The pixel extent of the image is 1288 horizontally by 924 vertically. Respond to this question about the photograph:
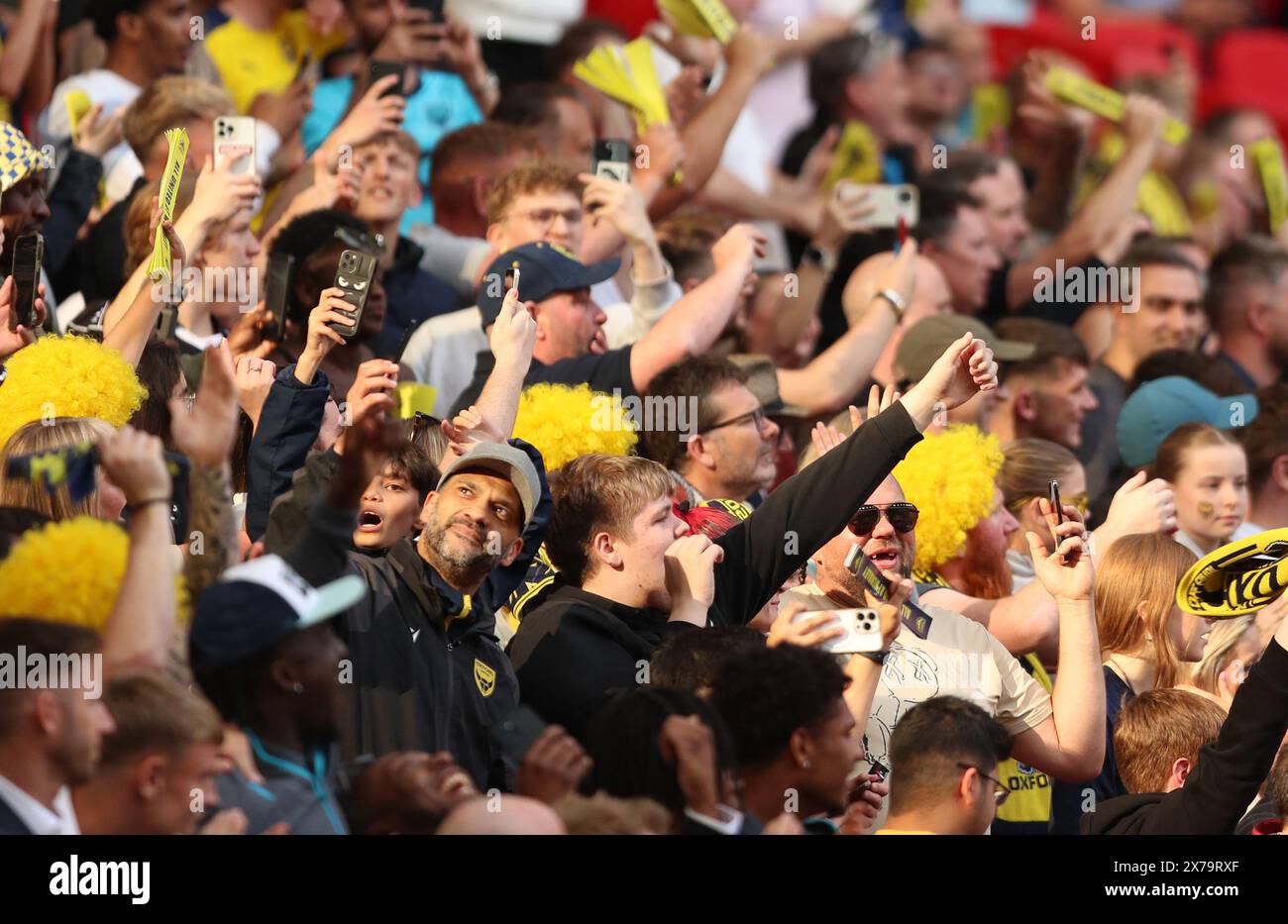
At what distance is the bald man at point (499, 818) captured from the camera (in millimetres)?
4074

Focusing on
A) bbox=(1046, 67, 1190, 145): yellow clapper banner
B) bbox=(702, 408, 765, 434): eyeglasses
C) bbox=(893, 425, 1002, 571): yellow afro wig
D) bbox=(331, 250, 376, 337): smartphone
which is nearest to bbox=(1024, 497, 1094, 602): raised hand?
bbox=(893, 425, 1002, 571): yellow afro wig

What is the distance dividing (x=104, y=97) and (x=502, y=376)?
10.3 ft

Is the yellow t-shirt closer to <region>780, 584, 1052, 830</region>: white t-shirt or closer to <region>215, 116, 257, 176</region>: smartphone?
<region>215, 116, 257, 176</region>: smartphone

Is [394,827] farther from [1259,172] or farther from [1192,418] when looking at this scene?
[1259,172]

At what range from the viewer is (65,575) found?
168 inches

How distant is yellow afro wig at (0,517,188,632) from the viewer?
4.22 metres

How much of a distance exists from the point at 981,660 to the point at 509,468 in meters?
1.42

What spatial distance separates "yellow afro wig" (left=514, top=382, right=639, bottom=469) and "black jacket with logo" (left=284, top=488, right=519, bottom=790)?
1162 millimetres

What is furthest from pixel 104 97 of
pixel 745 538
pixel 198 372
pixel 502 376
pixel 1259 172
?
pixel 1259 172

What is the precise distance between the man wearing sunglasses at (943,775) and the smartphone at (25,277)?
2660 mm

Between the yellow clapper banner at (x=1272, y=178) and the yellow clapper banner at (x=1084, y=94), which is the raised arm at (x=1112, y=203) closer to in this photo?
the yellow clapper banner at (x=1084, y=94)

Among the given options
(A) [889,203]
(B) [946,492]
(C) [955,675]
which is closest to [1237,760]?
(C) [955,675]

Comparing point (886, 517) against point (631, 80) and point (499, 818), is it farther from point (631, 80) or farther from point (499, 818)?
point (631, 80)

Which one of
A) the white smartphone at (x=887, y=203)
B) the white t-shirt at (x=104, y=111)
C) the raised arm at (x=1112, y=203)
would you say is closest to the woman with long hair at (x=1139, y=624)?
the white smartphone at (x=887, y=203)
